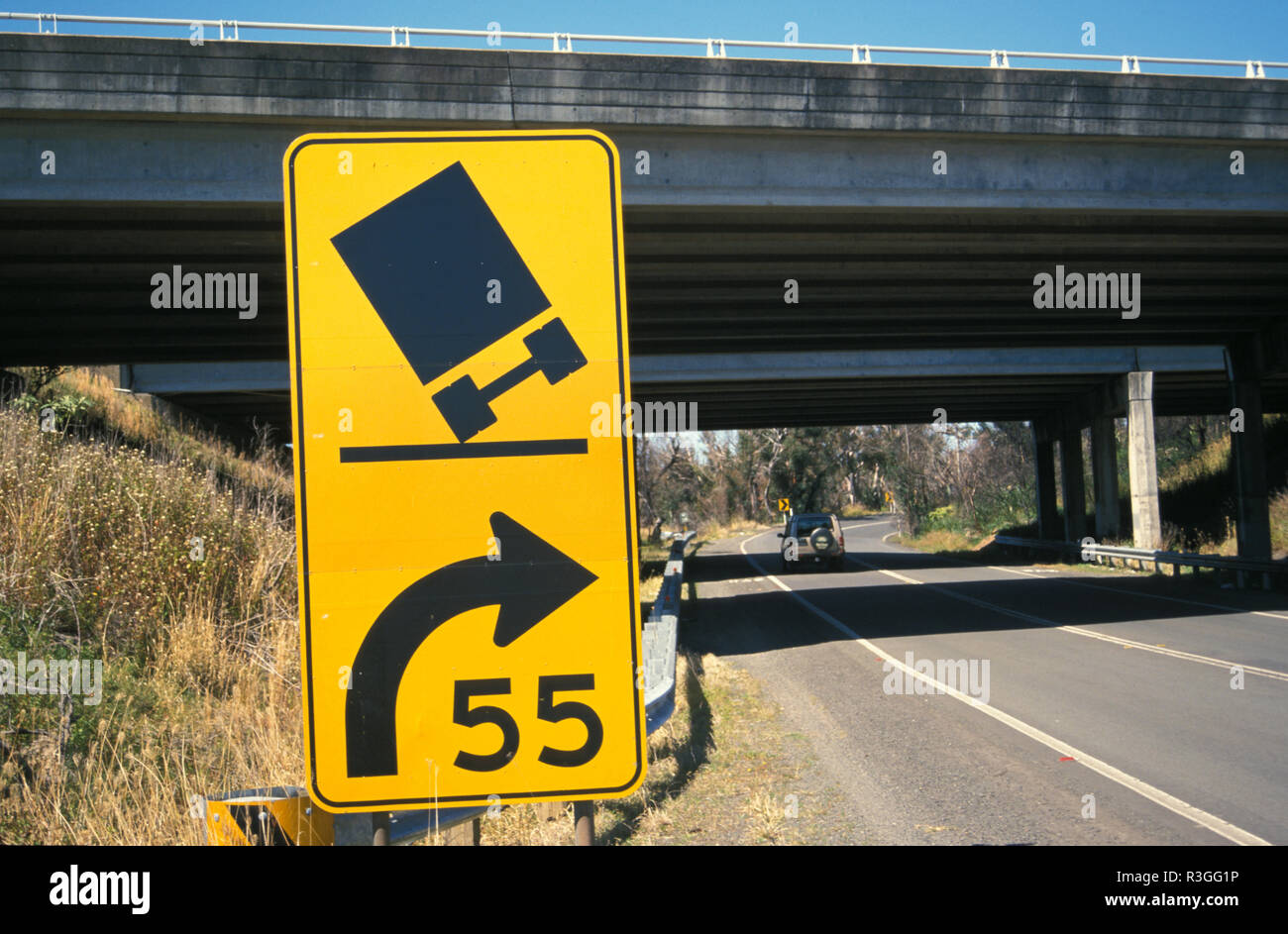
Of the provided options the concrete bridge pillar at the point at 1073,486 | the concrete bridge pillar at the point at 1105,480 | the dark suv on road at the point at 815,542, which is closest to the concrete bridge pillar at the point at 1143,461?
the concrete bridge pillar at the point at 1105,480

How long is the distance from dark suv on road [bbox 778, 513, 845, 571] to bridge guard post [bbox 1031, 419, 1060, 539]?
11.5 m

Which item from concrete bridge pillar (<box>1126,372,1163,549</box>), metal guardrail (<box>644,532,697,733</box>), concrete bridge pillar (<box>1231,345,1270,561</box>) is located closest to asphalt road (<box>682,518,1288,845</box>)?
metal guardrail (<box>644,532,697,733</box>)

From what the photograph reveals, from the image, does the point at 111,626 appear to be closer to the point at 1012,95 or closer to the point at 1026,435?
the point at 1012,95

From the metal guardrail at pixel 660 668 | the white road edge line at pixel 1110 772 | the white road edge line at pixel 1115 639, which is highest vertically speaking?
the metal guardrail at pixel 660 668

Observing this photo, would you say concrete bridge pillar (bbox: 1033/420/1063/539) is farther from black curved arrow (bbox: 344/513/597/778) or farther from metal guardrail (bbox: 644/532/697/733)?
black curved arrow (bbox: 344/513/597/778)

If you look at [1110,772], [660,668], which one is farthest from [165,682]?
[1110,772]

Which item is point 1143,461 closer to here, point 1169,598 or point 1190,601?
point 1169,598

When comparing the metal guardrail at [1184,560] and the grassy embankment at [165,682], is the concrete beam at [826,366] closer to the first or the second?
the metal guardrail at [1184,560]

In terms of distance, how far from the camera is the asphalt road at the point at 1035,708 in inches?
222

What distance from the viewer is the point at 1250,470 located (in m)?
22.8

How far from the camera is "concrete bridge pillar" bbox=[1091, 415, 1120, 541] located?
30703mm

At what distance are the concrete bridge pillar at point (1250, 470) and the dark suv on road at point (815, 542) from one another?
1093cm

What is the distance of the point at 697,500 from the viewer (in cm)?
7194

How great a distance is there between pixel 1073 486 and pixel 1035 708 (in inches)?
1096
